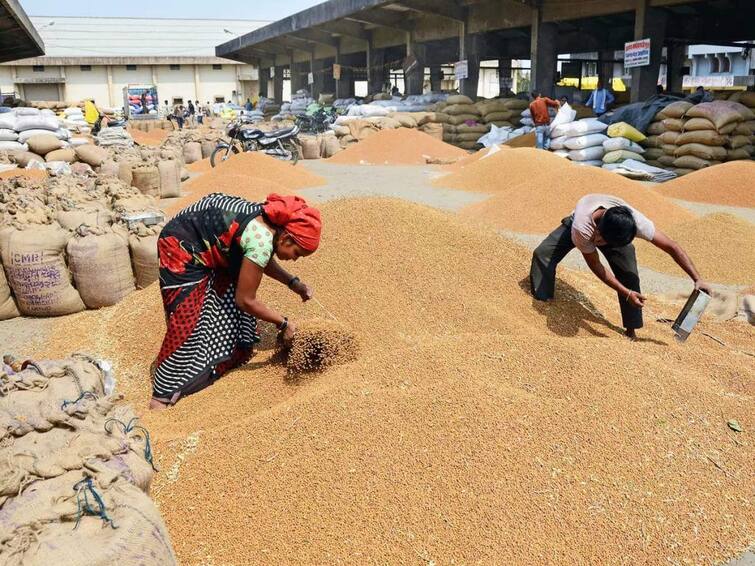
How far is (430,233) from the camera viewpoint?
3727 millimetres

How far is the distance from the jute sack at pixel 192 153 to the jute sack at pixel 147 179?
456 centimetres

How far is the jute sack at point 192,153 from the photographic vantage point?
1185 cm

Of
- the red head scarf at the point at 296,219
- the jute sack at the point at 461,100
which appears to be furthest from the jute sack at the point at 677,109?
the red head scarf at the point at 296,219

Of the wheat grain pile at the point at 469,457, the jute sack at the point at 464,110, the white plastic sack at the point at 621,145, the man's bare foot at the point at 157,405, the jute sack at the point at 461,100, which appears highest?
the jute sack at the point at 461,100

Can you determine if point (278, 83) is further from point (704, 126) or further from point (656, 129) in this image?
point (704, 126)

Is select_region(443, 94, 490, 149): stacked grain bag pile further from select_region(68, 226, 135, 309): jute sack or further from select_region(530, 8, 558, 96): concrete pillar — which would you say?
select_region(68, 226, 135, 309): jute sack

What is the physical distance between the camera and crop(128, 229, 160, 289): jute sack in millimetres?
3807

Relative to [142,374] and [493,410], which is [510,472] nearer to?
[493,410]

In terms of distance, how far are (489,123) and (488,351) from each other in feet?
37.5

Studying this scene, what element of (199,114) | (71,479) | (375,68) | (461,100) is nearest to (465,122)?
(461,100)

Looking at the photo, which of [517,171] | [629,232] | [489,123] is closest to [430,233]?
[629,232]

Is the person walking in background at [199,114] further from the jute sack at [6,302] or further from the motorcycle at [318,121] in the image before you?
the jute sack at [6,302]

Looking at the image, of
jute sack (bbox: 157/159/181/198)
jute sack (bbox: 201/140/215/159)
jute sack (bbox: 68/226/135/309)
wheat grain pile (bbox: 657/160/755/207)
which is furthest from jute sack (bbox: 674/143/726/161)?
jute sack (bbox: 201/140/215/159)

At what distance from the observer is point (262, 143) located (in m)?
10.9
